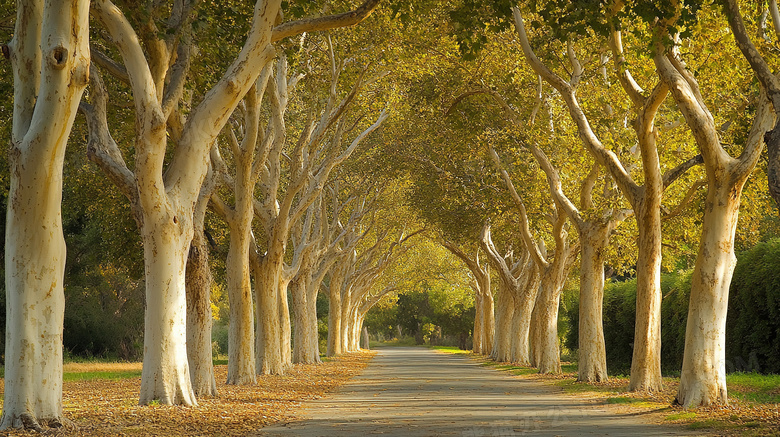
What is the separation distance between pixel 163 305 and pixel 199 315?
309 cm

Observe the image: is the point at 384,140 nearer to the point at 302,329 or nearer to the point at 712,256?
the point at 302,329

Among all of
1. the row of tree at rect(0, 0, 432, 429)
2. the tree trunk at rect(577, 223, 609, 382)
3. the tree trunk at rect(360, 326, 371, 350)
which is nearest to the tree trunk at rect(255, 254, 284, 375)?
the row of tree at rect(0, 0, 432, 429)

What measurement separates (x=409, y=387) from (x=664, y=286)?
11396 millimetres

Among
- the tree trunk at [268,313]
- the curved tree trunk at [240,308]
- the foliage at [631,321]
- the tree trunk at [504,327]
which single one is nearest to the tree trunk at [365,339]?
the tree trunk at [504,327]

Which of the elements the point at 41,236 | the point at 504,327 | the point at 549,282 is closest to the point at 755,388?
the point at 549,282

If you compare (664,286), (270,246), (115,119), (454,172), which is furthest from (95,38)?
(664,286)

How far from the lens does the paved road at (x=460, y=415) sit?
9.76 metres

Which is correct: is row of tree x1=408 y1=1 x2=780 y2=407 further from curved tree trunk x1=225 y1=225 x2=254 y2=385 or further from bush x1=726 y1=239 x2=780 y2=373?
curved tree trunk x1=225 y1=225 x2=254 y2=385

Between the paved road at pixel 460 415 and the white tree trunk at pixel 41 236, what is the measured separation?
8.60ft

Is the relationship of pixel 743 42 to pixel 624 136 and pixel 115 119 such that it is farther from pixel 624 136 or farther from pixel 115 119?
pixel 115 119

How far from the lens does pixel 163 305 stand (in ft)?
36.3

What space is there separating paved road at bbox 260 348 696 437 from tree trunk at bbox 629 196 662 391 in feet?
4.32

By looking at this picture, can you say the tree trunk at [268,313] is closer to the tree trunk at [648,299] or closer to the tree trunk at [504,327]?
the tree trunk at [648,299]

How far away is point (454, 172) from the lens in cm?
2714
